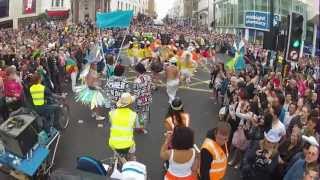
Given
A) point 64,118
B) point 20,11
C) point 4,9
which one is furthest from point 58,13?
point 64,118

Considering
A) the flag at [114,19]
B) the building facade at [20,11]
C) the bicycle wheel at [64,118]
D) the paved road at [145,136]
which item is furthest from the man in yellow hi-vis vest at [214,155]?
the building facade at [20,11]

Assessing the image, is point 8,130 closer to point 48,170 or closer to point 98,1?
point 48,170

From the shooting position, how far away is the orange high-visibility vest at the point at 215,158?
245 inches

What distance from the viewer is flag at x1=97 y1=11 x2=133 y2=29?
1650 centimetres

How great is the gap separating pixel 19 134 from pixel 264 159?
3.85 m

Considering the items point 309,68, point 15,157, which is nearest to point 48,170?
point 15,157

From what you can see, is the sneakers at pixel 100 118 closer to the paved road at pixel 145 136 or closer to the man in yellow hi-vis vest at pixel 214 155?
the paved road at pixel 145 136

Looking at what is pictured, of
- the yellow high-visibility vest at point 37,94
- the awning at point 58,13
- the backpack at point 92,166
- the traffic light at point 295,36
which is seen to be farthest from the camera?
the awning at point 58,13

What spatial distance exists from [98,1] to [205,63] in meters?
54.0

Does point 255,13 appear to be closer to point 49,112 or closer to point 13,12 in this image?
point 13,12

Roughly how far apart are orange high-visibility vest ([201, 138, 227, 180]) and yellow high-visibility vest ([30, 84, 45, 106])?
5.60 meters

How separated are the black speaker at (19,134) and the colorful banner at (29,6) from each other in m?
45.6

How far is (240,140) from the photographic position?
977 centimetres

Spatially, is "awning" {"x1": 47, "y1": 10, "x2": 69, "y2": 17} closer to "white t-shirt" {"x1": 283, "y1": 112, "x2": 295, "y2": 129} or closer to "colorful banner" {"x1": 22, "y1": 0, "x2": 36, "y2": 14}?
"colorful banner" {"x1": 22, "y1": 0, "x2": 36, "y2": 14}
